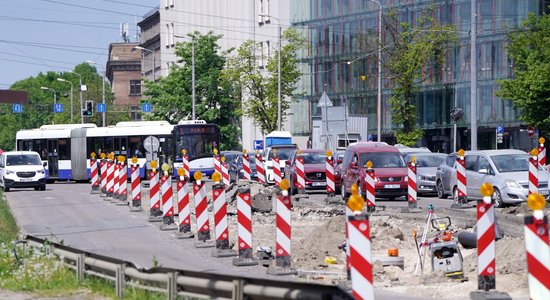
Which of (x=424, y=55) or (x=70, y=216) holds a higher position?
(x=424, y=55)

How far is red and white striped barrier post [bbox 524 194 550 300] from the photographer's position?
1110cm

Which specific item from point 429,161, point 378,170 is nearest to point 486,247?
point 378,170

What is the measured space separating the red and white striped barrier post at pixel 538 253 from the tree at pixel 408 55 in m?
53.0

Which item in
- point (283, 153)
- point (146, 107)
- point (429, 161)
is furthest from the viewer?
point (146, 107)

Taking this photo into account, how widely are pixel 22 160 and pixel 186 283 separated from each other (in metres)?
40.6

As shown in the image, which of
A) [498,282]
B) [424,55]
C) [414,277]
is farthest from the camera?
[424,55]

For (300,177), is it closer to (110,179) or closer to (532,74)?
(110,179)

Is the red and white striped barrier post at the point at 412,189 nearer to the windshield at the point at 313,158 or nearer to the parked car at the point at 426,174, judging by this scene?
the parked car at the point at 426,174

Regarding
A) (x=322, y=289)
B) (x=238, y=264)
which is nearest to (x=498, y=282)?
(x=238, y=264)

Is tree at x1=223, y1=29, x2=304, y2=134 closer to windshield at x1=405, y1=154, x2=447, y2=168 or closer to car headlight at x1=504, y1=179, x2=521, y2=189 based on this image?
windshield at x1=405, y1=154, x2=447, y2=168

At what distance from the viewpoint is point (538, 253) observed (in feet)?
36.5

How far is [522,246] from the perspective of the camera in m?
17.8

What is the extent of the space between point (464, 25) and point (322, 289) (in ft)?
213

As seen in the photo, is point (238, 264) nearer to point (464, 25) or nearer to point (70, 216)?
point (70, 216)
